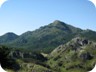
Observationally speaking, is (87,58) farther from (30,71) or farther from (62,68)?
(30,71)

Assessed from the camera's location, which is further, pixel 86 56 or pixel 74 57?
pixel 74 57

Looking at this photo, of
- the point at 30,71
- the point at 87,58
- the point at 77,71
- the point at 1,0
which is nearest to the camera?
the point at 1,0

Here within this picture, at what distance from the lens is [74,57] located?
143125mm

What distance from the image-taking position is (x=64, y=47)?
155125 mm

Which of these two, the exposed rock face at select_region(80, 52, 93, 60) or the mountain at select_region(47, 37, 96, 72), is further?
the exposed rock face at select_region(80, 52, 93, 60)

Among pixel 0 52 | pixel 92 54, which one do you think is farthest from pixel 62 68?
pixel 0 52

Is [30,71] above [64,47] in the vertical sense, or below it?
below

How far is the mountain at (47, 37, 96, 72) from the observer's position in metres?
132

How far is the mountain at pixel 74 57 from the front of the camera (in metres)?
132

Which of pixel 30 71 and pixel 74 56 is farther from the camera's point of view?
pixel 74 56

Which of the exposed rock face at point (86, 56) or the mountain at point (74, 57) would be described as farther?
the exposed rock face at point (86, 56)

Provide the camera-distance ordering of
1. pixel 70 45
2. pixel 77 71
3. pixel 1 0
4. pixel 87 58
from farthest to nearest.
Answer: pixel 70 45
pixel 87 58
pixel 77 71
pixel 1 0

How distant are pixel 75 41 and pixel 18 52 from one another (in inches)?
1393

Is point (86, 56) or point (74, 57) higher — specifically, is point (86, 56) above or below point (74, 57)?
above
